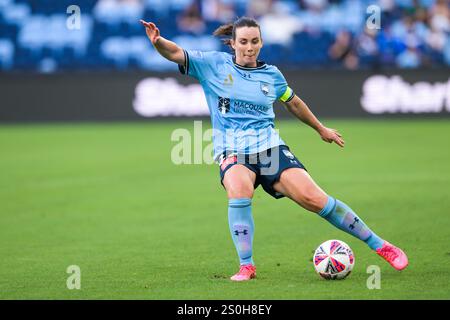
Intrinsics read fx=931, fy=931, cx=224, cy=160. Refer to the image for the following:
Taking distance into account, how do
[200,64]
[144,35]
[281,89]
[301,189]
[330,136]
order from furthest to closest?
[144,35], [330,136], [281,89], [200,64], [301,189]

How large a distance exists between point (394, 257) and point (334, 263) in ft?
1.72

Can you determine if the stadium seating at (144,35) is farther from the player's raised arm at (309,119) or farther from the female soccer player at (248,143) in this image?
the female soccer player at (248,143)

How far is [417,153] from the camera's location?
16.9 metres

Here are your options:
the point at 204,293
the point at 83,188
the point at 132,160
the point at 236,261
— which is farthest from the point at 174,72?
the point at 204,293

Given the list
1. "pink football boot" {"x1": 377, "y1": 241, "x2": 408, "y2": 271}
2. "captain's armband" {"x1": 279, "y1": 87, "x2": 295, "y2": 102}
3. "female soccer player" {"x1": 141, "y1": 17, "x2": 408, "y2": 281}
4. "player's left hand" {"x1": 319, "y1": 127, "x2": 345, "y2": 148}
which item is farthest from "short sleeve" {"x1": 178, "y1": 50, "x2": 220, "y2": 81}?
"pink football boot" {"x1": 377, "y1": 241, "x2": 408, "y2": 271}

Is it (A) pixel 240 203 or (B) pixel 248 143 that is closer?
(A) pixel 240 203

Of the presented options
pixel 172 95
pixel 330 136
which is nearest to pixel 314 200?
pixel 330 136

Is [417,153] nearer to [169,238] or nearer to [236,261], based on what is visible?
[169,238]

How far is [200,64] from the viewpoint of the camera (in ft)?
24.5

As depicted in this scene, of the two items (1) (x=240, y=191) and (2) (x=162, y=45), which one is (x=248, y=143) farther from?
(2) (x=162, y=45)

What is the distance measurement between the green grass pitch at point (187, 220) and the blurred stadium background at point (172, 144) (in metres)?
0.04

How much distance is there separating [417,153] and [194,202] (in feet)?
19.6

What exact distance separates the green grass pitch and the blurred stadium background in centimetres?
4

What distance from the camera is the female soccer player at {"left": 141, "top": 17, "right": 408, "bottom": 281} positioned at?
7.25 meters
